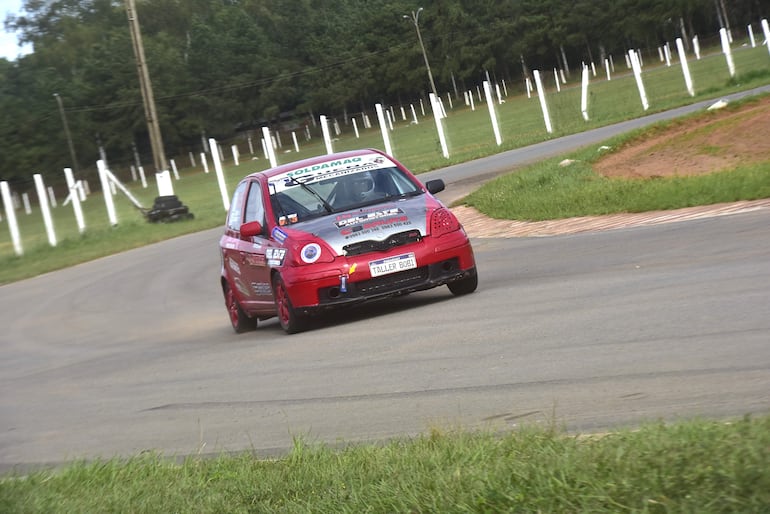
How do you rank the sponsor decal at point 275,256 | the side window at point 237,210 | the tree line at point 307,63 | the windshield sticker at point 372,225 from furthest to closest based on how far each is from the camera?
the tree line at point 307,63 < the side window at point 237,210 < the sponsor decal at point 275,256 < the windshield sticker at point 372,225

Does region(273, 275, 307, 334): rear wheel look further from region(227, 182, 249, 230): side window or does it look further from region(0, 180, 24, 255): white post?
region(0, 180, 24, 255): white post

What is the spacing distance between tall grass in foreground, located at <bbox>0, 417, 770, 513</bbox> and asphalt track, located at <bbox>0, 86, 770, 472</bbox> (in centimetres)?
57

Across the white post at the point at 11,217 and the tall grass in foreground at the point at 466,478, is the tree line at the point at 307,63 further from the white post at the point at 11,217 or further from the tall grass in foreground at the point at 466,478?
the tall grass in foreground at the point at 466,478

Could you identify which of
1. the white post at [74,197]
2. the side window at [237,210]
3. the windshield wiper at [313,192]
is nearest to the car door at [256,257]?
the side window at [237,210]

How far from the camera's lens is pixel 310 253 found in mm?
11391

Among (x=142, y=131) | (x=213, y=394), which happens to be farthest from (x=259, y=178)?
(x=142, y=131)

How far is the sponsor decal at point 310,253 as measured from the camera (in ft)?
37.3

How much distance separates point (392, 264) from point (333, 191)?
1470 millimetres

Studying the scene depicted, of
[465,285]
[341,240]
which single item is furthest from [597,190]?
[341,240]

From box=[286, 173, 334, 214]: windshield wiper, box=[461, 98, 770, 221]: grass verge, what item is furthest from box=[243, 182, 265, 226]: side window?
box=[461, 98, 770, 221]: grass verge

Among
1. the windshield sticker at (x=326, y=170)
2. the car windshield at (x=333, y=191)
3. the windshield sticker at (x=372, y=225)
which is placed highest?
the windshield sticker at (x=326, y=170)

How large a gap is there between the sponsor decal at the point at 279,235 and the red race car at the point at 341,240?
0.04ft

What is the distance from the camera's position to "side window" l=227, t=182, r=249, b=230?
13.6 m

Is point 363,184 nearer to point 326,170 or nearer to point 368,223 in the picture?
point 326,170
